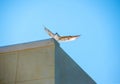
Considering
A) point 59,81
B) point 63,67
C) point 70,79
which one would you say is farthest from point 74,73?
point 59,81

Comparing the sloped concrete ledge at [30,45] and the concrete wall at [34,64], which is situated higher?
the sloped concrete ledge at [30,45]

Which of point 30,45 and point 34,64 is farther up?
point 30,45

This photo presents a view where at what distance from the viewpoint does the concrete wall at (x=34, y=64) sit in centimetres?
141

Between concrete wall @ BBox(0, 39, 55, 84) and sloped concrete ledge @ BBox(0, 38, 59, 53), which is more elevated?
sloped concrete ledge @ BBox(0, 38, 59, 53)

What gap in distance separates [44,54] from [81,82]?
0.52 metres

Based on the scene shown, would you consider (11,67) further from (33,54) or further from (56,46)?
(56,46)

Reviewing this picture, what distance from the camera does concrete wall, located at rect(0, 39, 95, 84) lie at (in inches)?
55.5

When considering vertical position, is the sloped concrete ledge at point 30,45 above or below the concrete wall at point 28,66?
above

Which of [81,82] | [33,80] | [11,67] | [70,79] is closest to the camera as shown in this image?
[33,80]

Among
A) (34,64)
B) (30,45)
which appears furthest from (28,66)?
(30,45)

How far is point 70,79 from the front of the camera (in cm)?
166

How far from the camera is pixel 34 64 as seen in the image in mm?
1471

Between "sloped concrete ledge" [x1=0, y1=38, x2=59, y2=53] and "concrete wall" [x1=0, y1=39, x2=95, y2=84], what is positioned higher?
"sloped concrete ledge" [x1=0, y1=38, x2=59, y2=53]

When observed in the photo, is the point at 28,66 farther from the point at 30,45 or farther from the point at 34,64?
the point at 30,45
